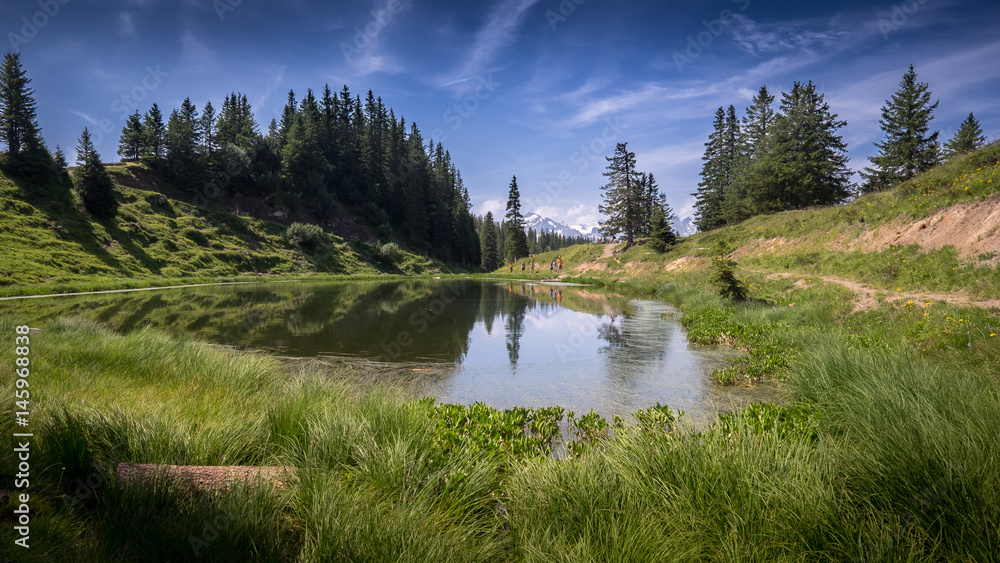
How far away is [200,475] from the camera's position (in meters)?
3.29

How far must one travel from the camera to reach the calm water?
314 inches

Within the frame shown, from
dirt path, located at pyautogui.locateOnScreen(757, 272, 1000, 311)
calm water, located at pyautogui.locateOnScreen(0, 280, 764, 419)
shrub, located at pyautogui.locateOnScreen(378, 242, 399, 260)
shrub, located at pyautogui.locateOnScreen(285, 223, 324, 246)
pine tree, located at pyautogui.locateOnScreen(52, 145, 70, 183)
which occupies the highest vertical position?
pine tree, located at pyautogui.locateOnScreen(52, 145, 70, 183)

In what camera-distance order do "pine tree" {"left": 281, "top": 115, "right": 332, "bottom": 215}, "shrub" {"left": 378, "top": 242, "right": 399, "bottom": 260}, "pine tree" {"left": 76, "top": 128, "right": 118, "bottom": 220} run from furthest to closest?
"pine tree" {"left": 281, "top": 115, "right": 332, "bottom": 215} < "shrub" {"left": 378, "top": 242, "right": 399, "bottom": 260} < "pine tree" {"left": 76, "top": 128, "right": 118, "bottom": 220}

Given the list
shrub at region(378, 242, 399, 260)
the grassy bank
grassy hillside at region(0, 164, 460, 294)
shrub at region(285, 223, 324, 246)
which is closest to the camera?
the grassy bank

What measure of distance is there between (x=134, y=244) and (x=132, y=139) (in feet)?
142

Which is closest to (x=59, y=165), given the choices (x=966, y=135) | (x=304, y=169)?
(x=304, y=169)

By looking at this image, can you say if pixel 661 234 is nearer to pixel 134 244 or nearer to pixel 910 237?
pixel 910 237

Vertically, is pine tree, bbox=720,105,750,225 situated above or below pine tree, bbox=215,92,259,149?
below

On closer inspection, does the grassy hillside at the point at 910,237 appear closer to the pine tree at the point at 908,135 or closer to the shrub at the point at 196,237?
the pine tree at the point at 908,135

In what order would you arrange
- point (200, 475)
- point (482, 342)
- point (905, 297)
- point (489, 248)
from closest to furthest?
point (200, 475)
point (905, 297)
point (482, 342)
point (489, 248)

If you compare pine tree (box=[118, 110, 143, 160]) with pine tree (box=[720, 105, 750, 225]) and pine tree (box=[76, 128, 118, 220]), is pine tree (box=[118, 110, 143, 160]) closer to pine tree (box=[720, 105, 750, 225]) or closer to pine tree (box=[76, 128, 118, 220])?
pine tree (box=[76, 128, 118, 220])

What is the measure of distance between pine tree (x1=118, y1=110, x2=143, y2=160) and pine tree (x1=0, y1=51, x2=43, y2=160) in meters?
23.3

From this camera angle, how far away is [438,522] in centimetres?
296

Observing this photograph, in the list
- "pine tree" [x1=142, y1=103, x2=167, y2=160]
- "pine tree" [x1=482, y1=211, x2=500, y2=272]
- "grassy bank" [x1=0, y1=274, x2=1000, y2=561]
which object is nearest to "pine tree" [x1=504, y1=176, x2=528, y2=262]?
"pine tree" [x1=482, y1=211, x2=500, y2=272]
